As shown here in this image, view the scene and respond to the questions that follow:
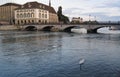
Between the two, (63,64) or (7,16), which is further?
(7,16)

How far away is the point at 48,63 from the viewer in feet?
76.6

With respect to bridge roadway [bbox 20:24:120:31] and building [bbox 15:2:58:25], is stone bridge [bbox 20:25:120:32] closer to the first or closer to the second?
bridge roadway [bbox 20:24:120:31]

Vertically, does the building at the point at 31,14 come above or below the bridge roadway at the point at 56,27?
above

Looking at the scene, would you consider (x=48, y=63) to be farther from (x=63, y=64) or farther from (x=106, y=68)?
(x=106, y=68)

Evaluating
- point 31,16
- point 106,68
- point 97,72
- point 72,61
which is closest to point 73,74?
point 97,72

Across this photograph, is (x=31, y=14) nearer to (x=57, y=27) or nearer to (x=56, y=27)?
(x=56, y=27)

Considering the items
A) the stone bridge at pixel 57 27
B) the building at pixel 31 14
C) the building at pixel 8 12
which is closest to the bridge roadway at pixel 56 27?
the stone bridge at pixel 57 27

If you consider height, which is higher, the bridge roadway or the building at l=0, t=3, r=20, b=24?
the building at l=0, t=3, r=20, b=24

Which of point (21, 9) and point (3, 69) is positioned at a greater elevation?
point (21, 9)

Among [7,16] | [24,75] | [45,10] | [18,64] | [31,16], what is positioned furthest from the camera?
[7,16]

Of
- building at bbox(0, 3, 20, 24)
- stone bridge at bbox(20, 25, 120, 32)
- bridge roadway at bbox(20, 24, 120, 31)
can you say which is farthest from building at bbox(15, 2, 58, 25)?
stone bridge at bbox(20, 25, 120, 32)

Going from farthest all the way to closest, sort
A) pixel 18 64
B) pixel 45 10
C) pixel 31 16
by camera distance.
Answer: pixel 45 10
pixel 31 16
pixel 18 64

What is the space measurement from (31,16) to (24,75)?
125228 millimetres

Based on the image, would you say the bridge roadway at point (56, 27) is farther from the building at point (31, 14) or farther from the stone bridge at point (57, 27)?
the building at point (31, 14)
